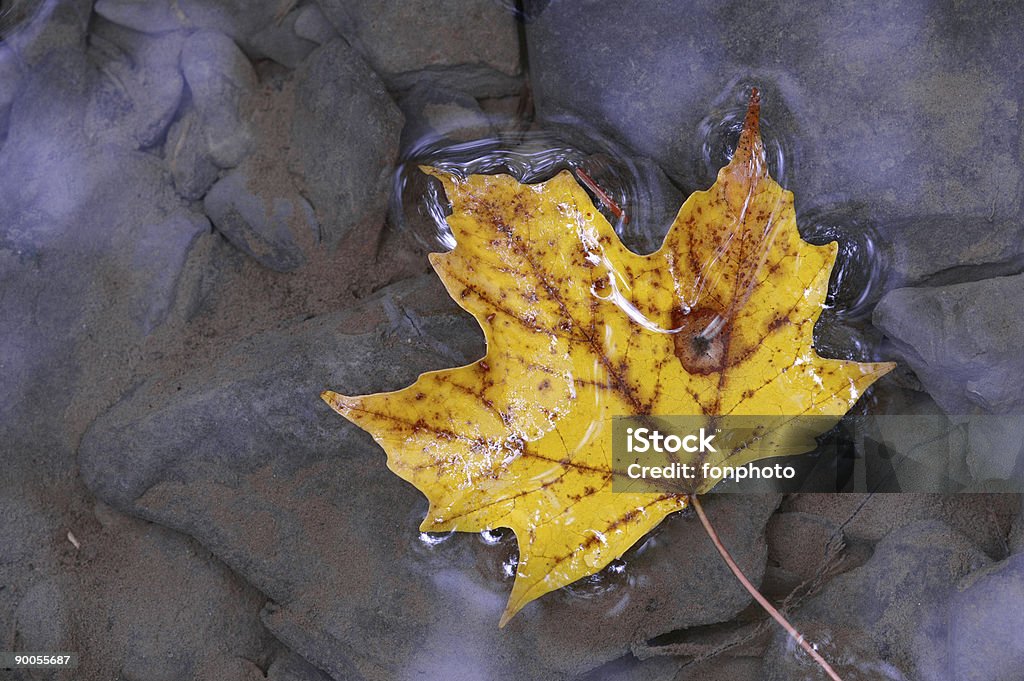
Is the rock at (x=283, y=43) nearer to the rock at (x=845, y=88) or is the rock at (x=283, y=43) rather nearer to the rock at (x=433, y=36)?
the rock at (x=433, y=36)

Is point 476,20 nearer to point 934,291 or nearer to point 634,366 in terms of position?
point 634,366

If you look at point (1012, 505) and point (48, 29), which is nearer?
point (1012, 505)

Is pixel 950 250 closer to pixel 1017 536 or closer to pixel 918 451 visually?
pixel 918 451

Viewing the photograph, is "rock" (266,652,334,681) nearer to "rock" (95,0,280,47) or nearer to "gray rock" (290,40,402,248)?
"gray rock" (290,40,402,248)

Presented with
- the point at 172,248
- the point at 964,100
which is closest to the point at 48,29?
the point at 172,248

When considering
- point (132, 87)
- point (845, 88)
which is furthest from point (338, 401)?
point (845, 88)

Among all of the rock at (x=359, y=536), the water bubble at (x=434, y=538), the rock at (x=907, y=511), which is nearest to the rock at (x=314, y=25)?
the rock at (x=359, y=536)

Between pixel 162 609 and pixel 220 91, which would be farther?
pixel 220 91
